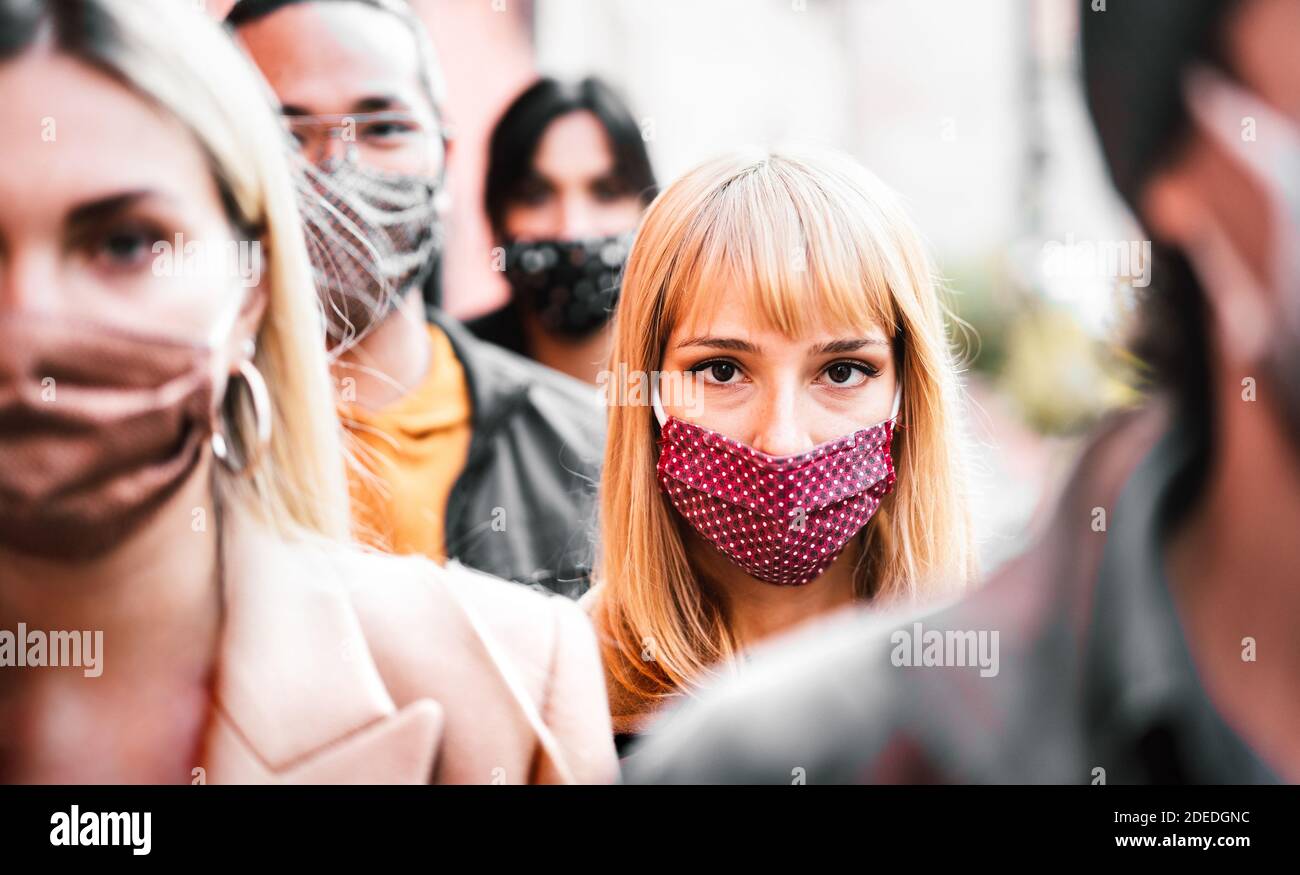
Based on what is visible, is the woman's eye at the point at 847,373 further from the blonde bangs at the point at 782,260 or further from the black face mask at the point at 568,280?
the black face mask at the point at 568,280

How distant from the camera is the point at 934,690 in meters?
2.55

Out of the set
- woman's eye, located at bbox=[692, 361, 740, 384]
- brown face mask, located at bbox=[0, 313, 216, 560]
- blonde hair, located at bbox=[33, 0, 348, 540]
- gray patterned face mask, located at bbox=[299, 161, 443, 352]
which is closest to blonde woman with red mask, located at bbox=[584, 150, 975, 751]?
woman's eye, located at bbox=[692, 361, 740, 384]

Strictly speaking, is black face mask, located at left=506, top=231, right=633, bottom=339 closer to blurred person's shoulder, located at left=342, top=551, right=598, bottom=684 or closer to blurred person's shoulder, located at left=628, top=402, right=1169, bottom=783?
blurred person's shoulder, located at left=342, top=551, right=598, bottom=684

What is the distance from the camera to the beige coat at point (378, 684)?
2.59 m

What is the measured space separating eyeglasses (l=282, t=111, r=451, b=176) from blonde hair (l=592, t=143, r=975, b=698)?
501 millimetres

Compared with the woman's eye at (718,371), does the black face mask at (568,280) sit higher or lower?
higher

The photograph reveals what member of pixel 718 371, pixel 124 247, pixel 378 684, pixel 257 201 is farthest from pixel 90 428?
pixel 718 371

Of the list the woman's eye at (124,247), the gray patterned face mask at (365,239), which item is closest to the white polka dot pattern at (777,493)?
A: the gray patterned face mask at (365,239)

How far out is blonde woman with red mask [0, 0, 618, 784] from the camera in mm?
2441

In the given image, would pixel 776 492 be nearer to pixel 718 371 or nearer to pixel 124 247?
pixel 718 371

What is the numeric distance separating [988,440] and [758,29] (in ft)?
3.42

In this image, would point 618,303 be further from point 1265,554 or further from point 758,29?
point 1265,554

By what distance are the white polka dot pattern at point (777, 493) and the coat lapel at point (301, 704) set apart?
730 millimetres
